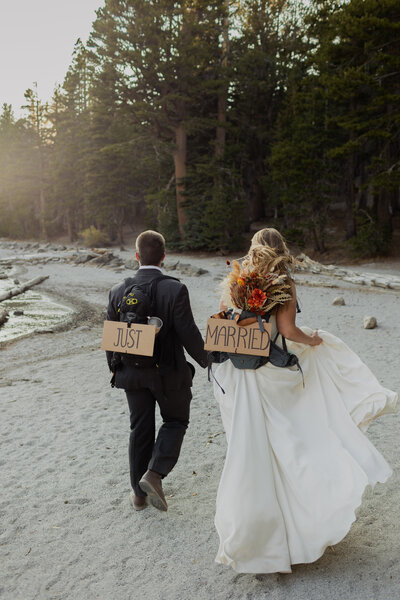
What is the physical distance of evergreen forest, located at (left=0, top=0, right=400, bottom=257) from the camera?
20281mm

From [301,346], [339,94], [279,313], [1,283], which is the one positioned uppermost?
[339,94]

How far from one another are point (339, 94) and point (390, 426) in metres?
18.9

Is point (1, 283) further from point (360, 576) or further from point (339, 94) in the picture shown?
point (360, 576)

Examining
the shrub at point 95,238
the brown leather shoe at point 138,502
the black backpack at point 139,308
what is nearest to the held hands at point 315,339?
the black backpack at point 139,308

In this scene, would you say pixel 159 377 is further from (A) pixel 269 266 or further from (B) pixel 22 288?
(B) pixel 22 288

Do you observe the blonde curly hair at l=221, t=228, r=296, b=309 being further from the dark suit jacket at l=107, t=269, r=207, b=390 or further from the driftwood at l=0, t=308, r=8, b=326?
the driftwood at l=0, t=308, r=8, b=326

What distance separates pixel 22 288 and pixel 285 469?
18701mm

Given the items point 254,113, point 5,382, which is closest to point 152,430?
point 5,382

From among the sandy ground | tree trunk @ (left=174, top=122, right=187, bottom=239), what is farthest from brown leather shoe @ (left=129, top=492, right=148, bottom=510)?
tree trunk @ (left=174, top=122, right=187, bottom=239)

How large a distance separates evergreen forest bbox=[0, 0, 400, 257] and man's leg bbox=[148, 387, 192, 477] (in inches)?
717

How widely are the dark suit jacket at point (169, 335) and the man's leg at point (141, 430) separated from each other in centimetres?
12

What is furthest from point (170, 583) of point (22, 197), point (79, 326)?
point (22, 197)

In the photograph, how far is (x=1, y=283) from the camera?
2195cm

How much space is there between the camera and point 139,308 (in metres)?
3.34
